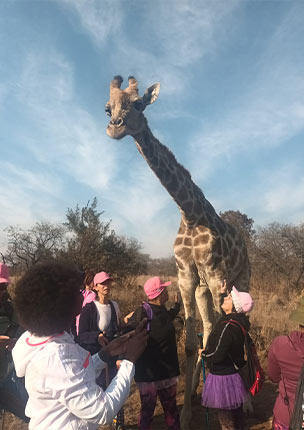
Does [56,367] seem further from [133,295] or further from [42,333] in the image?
[133,295]

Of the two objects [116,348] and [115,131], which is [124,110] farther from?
[116,348]

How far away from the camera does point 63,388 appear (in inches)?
57.2

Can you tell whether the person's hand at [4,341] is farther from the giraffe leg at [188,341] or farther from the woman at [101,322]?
the giraffe leg at [188,341]

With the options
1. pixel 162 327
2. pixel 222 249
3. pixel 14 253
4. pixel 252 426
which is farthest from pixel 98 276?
pixel 14 253

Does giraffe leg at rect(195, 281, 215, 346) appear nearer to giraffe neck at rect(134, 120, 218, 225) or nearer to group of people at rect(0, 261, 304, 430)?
giraffe neck at rect(134, 120, 218, 225)

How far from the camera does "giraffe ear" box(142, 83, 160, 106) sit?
5.52 m

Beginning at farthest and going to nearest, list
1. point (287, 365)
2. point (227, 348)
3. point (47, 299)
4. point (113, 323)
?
point (113, 323) < point (227, 348) < point (287, 365) < point (47, 299)

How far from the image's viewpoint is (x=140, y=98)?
517 cm

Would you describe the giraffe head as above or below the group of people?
above

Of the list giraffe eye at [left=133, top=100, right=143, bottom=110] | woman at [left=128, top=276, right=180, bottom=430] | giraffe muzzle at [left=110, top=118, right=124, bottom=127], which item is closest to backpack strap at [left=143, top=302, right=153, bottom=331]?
woman at [left=128, top=276, right=180, bottom=430]

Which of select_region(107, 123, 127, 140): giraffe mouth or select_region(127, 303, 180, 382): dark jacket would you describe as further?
select_region(107, 123, 127, 140): giraffe mouth

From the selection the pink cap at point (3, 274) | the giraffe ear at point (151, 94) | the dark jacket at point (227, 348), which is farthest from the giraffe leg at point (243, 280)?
the pink cap at point (3, 274)

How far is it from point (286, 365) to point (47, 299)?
1.68 meters

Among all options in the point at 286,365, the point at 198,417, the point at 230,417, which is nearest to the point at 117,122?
the point at 286,365
